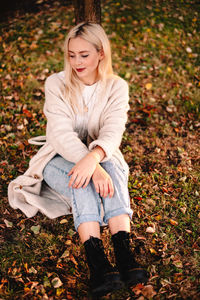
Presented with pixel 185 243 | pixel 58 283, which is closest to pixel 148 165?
pixel 185 243

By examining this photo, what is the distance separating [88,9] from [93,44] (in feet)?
3.56

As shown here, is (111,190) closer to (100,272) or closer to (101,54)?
(100,272)

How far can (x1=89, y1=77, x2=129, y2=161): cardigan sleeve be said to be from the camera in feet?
7.80

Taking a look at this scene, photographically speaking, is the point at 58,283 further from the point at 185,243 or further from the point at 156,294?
the point at 185,243

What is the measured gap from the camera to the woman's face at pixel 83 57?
2.40m

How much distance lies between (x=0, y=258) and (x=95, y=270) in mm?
944

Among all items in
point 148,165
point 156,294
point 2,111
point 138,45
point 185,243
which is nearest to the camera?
point 156,294

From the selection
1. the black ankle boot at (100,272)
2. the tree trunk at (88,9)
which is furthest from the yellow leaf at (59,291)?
the tree trunk at (88,9)

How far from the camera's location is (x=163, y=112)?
161 inches

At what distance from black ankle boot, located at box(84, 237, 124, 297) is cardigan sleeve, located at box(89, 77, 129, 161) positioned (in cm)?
75

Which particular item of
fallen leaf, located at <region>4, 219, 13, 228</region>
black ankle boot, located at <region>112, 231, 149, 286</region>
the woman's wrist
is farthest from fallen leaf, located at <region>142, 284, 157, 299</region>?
fallen leaf, located at <region>4, 219, 13, 228</region>

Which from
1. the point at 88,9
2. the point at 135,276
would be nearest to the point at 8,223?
the point at 135,276

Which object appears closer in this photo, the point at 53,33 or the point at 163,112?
the point at 163,112

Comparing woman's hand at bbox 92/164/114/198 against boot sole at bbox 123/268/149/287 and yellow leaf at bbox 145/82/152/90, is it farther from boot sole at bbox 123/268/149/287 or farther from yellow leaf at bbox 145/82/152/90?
yellow leaf at bbox 145/82/152/90
